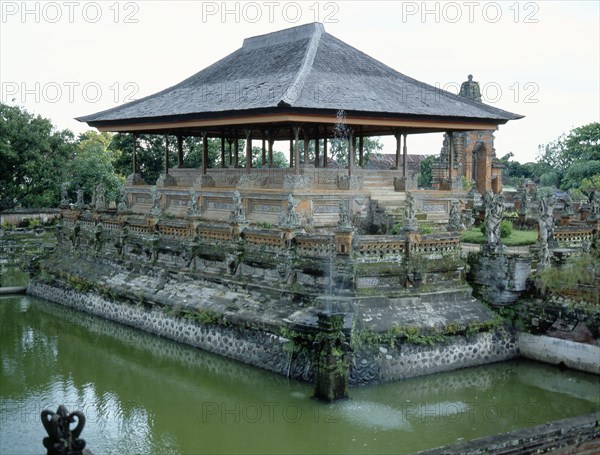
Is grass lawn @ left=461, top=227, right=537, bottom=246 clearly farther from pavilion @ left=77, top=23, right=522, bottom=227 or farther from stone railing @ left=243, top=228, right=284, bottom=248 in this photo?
stone railing @ left=243, top=228, right=284, bottom=248

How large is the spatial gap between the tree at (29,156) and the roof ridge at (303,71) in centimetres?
2161

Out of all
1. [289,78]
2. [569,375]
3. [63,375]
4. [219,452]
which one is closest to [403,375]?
[569,375]

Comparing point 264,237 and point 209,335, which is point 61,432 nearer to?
point 209,335

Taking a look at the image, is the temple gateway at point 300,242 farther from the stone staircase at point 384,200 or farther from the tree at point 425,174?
the tree at point 425,174

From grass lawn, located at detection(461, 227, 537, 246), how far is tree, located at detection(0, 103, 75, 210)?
26.2 m

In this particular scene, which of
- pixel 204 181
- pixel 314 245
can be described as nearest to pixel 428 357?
pixel 314 245

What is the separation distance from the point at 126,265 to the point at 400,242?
34.8 feet

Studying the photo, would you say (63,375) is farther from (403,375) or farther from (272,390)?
(403,375)

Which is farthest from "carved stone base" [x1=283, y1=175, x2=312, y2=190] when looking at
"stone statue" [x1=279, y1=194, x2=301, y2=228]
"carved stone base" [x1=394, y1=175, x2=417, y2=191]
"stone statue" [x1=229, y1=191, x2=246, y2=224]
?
"carved stone base" [x1=394, y1=175, x2=417, y2=191]

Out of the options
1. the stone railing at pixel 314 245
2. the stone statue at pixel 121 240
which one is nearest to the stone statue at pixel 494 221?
the stone railing at pixel 314 245

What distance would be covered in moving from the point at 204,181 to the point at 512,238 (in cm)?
1156

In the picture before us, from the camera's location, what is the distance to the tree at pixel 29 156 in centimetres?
3862

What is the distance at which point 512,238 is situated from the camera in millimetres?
23766

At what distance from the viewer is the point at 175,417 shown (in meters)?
14.0
